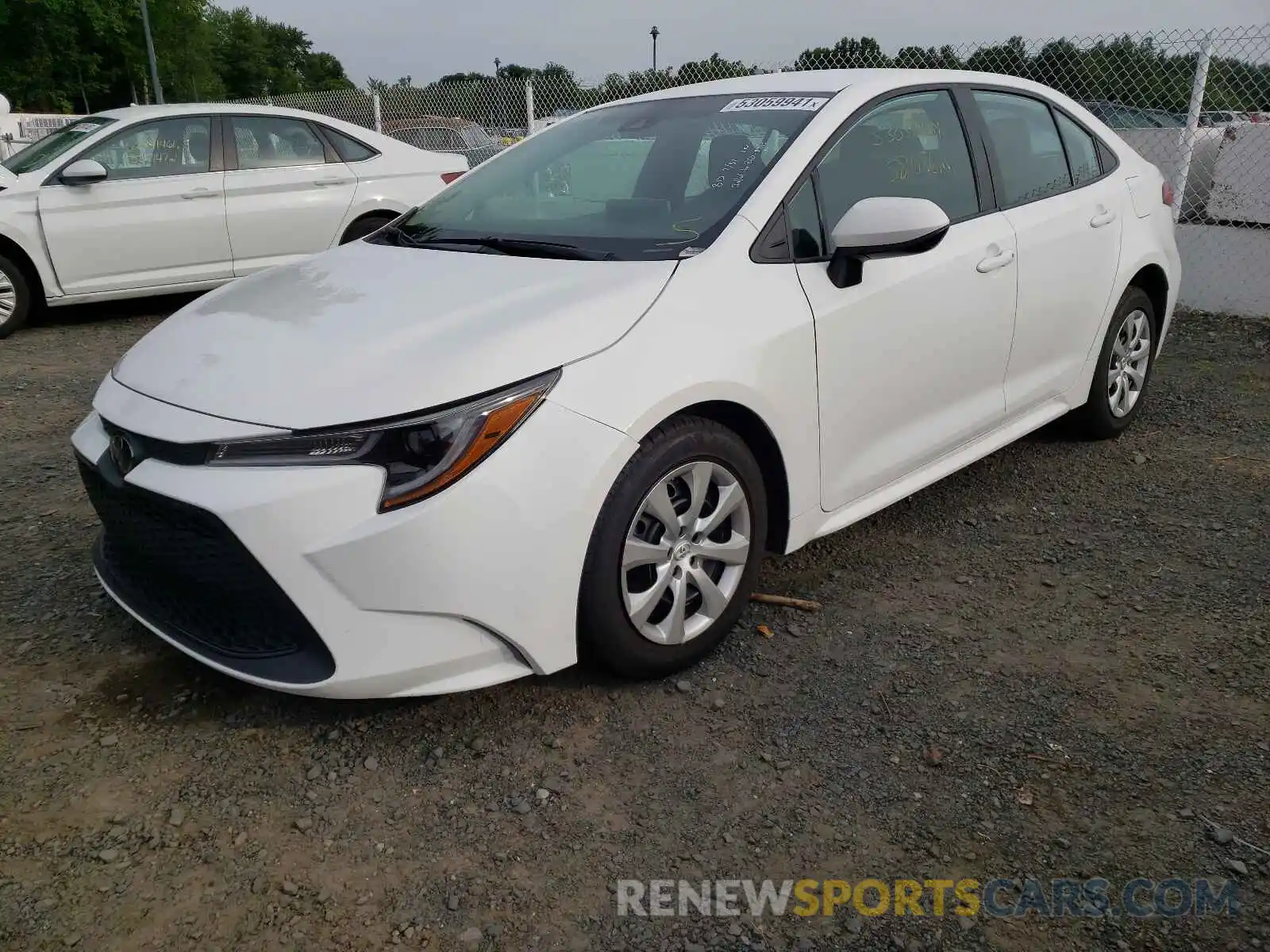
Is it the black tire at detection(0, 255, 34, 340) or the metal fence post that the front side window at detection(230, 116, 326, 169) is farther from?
the metal fence post

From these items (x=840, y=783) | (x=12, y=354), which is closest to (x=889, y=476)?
(x=840, y=783)

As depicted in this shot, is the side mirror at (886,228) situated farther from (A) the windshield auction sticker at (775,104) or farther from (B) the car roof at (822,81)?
(B) the car roof at (822,81)

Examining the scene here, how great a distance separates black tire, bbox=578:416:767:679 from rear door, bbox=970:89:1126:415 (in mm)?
1451

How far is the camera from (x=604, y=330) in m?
2.52

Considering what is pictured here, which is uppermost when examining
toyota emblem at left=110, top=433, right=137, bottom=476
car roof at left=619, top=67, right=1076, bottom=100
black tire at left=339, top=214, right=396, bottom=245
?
car roof at left=619, top=67, right=1076, bottom=100

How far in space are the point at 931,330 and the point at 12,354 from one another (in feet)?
20.0

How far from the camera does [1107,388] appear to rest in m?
4.41

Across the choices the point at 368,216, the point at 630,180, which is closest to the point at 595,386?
the point at 630,180

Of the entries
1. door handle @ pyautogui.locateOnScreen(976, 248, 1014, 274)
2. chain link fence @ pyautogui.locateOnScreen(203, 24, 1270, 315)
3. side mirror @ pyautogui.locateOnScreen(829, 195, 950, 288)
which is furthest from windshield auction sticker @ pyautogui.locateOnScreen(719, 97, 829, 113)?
chain link fence @ pyautogui.locateOnScreen(203, 24, 1270, 315)

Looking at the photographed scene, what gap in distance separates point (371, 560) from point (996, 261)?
238 cm

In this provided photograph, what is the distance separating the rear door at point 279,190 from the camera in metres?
7.63

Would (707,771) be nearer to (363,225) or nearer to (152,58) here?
(363,225)

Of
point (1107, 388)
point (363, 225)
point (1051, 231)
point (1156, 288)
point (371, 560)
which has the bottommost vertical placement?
point (1107, 388)

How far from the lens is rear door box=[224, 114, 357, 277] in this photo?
25.0 ft
